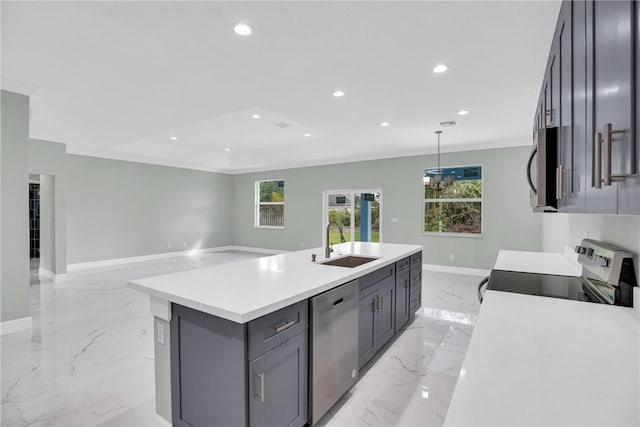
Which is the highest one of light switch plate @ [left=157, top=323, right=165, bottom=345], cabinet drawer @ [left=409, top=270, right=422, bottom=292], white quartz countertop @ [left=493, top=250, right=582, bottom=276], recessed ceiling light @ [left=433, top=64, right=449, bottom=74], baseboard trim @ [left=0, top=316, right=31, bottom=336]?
recessed ceiling light @ [left=433, top=64, right=449, bottom=74]

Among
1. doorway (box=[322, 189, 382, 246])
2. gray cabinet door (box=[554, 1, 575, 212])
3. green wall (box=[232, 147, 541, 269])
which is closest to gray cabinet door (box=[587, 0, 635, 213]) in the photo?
gray cabinet door (box=[554, 1, 575, 212])

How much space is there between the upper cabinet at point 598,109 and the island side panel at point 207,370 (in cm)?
137

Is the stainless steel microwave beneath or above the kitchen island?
above

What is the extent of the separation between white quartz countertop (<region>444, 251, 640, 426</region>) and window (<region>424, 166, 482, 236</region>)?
17.3ft

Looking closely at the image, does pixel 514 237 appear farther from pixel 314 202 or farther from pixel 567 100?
pixel 567 100

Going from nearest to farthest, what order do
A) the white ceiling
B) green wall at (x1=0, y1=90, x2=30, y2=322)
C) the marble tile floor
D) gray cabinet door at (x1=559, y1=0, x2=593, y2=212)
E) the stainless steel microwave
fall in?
gray cabinet door at (x1=559, y1=0, x2=593, y2=212)
the stainless steel microwave
the marble tile floor
the white ceiling
green wall at (x1=0, y1=90, x2=30, y2=322)

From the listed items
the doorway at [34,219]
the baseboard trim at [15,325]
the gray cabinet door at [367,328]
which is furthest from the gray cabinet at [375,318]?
the doorway at [34,219]

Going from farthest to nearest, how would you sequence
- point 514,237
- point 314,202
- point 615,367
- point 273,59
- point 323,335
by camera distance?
point 314,202 < point 514,237 < point 273,59 < point 323,335 < point 615,367

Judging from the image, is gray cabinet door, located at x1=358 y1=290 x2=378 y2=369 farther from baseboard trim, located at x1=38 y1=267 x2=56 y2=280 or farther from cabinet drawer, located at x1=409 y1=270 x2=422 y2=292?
baseboard trim, located at x1=38 y1=267 x2=56 y2=280

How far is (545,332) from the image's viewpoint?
1113mm

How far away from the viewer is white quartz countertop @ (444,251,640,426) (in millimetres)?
646

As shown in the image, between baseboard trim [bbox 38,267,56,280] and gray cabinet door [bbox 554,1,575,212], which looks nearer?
gray cabinet door [bbox 554,1,575,212]

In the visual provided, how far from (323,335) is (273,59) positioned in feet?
8.13

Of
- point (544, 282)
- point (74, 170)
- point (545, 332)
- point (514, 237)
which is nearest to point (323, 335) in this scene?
point (545, 332)
